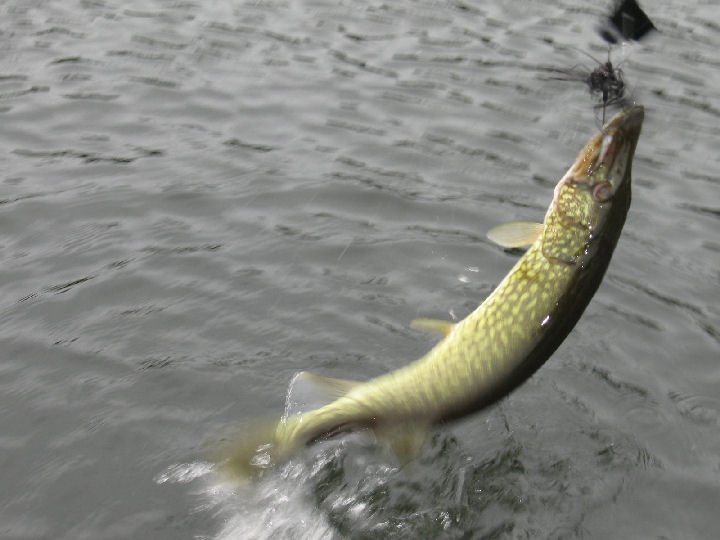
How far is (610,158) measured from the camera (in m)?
4.06

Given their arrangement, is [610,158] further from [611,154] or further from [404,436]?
[404,436]

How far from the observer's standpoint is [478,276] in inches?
249

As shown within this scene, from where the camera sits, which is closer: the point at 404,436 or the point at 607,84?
the point at 404,436

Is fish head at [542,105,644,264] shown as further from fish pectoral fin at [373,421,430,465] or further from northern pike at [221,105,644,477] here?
fish pectoral fin at [373,421,430,465]

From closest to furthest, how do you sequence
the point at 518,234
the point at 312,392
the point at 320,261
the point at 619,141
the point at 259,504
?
the point at 619,141 < the point at 518,234 < the point at 312,392 < the point at 259,504 < the point at 320,261

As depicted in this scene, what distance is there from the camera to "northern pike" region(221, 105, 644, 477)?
4078 mm

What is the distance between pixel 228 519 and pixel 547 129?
5.00 meters

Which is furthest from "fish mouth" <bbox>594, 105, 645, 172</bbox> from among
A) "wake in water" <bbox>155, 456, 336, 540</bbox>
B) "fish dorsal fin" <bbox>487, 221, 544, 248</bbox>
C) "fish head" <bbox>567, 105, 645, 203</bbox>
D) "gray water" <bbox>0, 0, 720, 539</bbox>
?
"wake in water" <bbox>155, 456, 336, 540</bbox>

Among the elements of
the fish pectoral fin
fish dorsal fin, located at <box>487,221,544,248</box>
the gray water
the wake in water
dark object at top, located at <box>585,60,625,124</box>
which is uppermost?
dark object at top, located at <box>585,60,625,124</box>

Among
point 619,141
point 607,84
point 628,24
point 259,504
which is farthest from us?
point 628,24

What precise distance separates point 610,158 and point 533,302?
24.8 inches

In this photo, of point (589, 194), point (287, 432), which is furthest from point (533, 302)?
point (287, 432)

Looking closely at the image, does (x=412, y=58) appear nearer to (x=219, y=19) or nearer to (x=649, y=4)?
(x=219, y=19)

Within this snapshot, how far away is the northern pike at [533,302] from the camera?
13.4 feet
